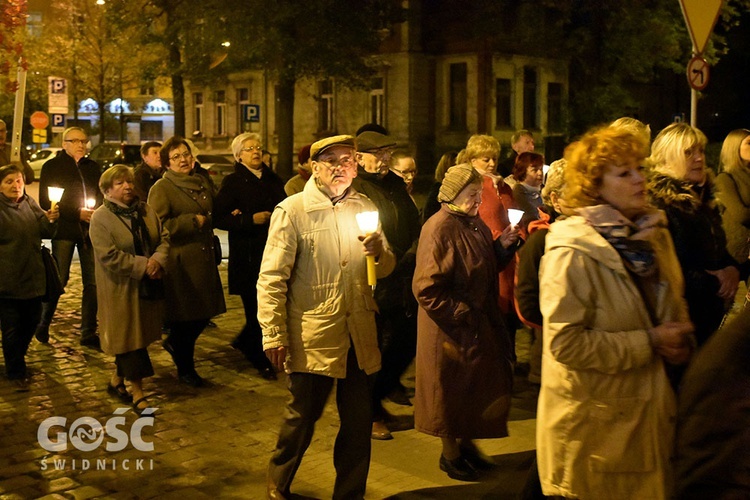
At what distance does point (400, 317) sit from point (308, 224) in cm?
206

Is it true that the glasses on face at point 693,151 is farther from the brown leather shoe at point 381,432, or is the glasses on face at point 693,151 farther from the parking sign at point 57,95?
the parking sign at point 57,95

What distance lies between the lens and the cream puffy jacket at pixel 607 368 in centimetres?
342

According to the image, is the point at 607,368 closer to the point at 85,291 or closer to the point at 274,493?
the point at 274,493

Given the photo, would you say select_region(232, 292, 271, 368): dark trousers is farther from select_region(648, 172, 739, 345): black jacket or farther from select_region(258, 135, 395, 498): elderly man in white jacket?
select_region(648, 172, 739, 345): black jacket

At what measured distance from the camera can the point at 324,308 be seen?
506 centimetres

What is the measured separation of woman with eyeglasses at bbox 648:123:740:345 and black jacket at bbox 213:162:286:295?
3943mm

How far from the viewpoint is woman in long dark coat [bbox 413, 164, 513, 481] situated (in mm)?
5441

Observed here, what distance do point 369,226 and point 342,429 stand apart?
1.14 m

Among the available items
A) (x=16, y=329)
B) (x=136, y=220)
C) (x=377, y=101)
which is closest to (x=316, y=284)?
(x=136, y=220)

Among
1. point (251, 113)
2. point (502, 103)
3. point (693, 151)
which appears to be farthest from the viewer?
point (502, 103)

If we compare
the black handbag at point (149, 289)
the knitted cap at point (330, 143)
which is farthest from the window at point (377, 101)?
the knitted cap at point (330, 143)

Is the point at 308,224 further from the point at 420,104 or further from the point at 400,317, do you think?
the point at 420,104

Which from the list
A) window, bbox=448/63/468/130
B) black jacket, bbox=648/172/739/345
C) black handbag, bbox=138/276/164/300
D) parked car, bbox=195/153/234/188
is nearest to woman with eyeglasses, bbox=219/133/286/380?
black handbag, bbox=138/276/164/300

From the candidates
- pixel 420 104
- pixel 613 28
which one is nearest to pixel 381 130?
pixel 613 28
